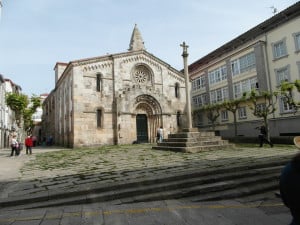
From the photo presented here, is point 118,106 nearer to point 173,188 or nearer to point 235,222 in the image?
point 173,188

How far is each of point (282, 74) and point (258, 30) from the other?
637 centimetres

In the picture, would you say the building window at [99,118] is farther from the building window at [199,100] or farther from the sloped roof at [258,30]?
the sloped roof at [258,30]

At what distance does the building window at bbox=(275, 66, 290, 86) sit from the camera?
23.8 meters

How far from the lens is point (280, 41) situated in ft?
79.9

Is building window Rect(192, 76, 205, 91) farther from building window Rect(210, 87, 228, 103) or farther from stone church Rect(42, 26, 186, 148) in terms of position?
stone church Rect(42, 26, 186, 148)

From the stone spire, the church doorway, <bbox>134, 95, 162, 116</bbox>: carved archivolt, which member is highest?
the stone spire

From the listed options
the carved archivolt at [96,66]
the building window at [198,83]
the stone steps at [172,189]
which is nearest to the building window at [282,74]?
the building window at [198,83]

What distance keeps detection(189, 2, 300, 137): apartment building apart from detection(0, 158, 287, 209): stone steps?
1527 centimetres

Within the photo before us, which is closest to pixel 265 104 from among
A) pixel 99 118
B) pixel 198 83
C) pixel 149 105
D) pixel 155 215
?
pixel 149 105

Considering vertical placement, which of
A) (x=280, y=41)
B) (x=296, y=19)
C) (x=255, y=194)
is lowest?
(x=255, y=194)

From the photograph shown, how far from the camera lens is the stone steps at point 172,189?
5160 mm

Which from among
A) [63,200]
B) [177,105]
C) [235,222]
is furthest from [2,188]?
[177,105]

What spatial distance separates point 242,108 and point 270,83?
519 cm

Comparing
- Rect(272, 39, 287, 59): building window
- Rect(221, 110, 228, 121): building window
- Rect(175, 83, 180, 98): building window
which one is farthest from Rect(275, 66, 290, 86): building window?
Rect(175, 83, 180, 98): building window
